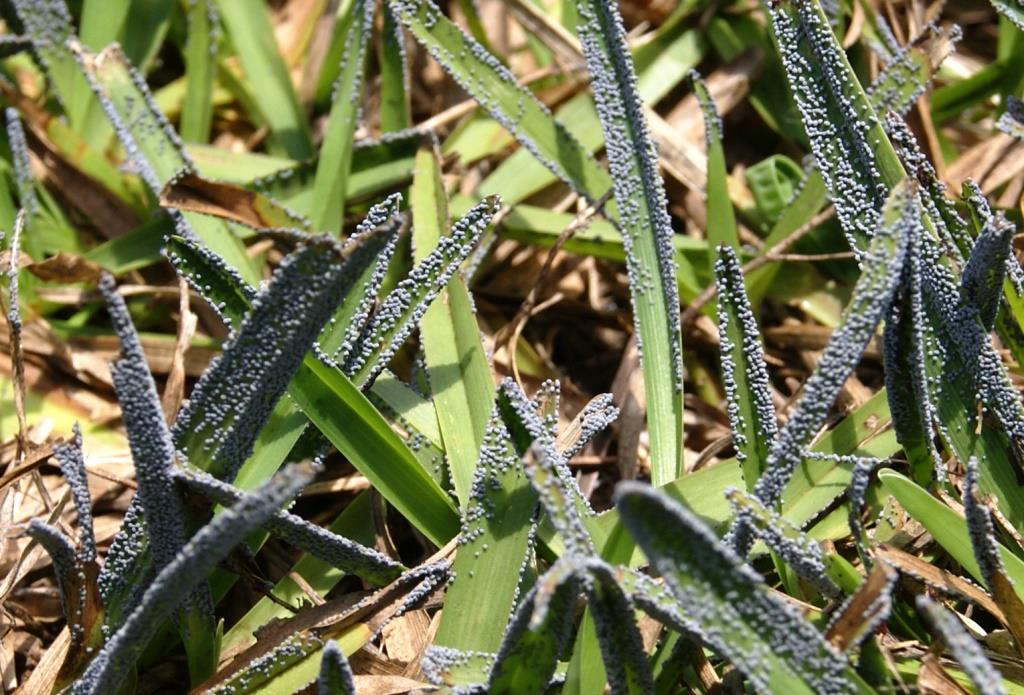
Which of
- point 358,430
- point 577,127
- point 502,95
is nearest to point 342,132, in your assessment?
point 502,95

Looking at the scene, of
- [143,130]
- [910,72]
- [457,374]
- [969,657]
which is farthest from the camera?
[143,130]

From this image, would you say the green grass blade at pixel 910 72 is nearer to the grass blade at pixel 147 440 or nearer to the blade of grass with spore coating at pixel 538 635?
the blade of grass with spore coating at pixel 538 635

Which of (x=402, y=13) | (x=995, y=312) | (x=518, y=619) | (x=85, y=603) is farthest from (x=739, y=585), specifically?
(x=402, y=13)

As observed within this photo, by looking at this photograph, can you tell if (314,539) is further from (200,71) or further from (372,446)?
(200,71)

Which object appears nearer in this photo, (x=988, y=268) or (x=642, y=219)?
(x=988, y=268)

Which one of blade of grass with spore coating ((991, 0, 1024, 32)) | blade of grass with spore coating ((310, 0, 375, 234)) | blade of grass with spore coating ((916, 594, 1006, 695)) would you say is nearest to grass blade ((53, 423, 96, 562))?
blade of grass with spore coating ((310, 0, 375, 234))

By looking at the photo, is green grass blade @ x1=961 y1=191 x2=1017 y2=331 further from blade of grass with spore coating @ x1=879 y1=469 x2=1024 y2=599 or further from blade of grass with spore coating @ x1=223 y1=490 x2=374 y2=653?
blade of grass with spore coating @ x1=223 y1=490 x2=374 y2=653
